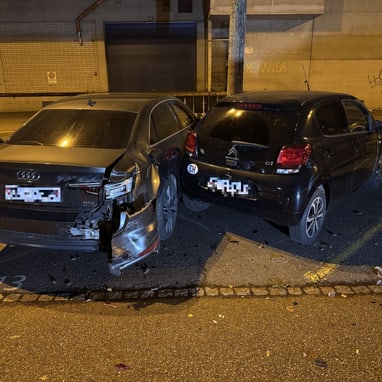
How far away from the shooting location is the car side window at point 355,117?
4879 millimetres

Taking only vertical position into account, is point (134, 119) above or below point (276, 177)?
above

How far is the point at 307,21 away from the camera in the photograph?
47.0 ft

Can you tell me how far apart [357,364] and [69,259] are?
2.74m

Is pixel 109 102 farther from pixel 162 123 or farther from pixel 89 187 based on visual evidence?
pixel 89 187

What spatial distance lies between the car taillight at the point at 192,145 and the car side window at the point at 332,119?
1.36 meters

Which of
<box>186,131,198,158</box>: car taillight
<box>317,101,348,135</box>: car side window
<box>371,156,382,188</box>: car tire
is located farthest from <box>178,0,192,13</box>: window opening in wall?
<box>186,131,198,158</box>: car taillight

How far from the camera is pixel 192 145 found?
462 centimetres

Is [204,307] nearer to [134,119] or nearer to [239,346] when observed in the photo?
[239,346]

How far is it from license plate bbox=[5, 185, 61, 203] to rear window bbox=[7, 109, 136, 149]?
25.7 inches

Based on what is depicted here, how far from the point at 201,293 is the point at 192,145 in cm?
182

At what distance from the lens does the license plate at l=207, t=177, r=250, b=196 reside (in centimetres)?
416

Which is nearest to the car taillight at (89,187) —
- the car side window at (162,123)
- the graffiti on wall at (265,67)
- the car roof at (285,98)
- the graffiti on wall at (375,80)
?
the car side window at (162,123)

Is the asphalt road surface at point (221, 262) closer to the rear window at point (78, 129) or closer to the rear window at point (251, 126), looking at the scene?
the rear window at point (251, 126)

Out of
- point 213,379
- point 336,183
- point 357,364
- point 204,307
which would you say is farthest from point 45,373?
point 336,183
